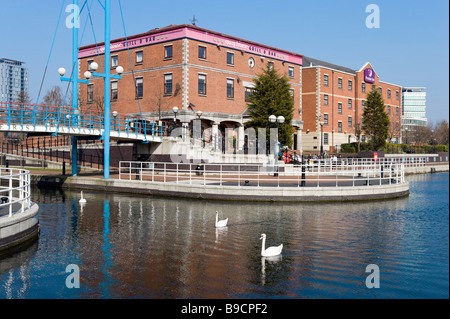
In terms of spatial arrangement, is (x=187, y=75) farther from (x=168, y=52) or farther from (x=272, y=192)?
(x=272, y=192)

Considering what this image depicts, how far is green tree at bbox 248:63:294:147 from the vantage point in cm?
4097

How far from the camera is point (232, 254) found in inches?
437

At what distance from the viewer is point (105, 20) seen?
2716 cm

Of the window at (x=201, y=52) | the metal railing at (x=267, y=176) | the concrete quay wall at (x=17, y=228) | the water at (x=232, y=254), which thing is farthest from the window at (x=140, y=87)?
the concrete quay wall at (x=17, y=228)

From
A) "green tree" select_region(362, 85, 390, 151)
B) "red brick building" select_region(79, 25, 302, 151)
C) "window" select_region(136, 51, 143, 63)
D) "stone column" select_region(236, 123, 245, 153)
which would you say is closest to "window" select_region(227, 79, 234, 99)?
"red brick building" select_region(79, 25, 302, 151)

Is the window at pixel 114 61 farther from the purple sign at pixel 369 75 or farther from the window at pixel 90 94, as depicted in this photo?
the purple sign at pixel 369 75

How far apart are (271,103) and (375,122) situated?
25.9 m

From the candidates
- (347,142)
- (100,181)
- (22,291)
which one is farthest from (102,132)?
(347,142)

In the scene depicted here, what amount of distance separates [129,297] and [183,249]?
3640 mm

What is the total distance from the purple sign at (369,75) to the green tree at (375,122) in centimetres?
545

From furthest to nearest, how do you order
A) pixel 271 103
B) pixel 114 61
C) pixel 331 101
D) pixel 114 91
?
1. pixel 331 101
2. pixel 114 91
3. pixel 114 61
4. pixel 271 103

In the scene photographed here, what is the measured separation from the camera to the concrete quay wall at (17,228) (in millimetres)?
11195

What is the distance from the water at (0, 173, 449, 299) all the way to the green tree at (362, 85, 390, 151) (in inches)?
1704

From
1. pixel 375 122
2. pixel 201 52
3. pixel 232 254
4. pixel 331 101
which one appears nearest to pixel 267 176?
pixel 201 52
